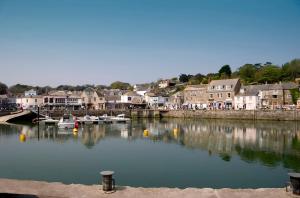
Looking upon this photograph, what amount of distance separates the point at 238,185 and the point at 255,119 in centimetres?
4819

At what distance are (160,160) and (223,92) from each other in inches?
2232

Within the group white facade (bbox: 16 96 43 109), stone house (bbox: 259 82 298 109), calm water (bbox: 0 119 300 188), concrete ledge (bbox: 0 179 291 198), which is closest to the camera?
concrete ledge (bbox: 0 179 291 198)

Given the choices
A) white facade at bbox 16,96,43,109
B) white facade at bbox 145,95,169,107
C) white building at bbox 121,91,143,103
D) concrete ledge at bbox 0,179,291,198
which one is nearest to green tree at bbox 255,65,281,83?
white facade at bbox 145,95,169,107

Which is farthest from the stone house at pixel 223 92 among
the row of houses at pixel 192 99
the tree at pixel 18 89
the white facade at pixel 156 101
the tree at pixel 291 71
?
the tree at pixel 18 89

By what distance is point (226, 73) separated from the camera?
113188 millimetres

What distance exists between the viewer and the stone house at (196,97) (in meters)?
84.5

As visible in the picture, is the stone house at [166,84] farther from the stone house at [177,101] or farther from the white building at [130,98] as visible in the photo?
the white building at [130,98]

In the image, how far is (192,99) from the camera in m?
88.4

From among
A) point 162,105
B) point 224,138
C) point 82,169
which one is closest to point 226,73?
point 162,105

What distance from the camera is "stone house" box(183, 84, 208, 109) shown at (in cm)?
8449

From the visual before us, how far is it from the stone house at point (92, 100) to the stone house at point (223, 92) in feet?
106

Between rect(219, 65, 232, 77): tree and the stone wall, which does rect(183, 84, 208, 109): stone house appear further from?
rect(219, 65, 232, 77): tree

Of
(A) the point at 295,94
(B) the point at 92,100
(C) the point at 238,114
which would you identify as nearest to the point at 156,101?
(B) the point at 92,100

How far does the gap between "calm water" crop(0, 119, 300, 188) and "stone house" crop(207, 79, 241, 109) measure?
1503 inches
